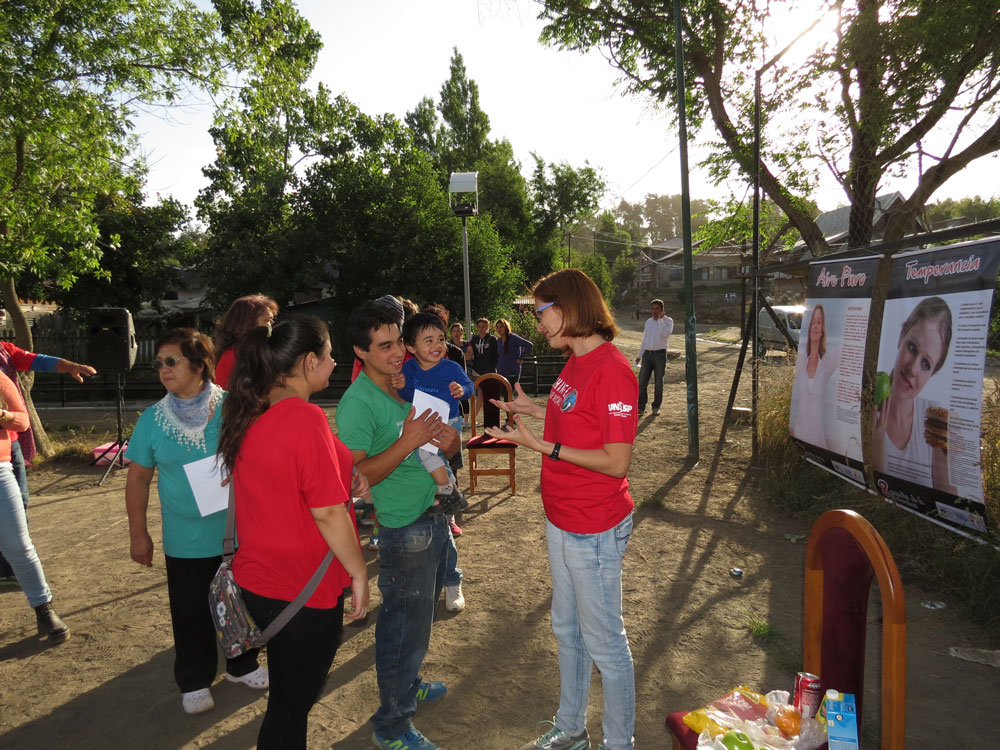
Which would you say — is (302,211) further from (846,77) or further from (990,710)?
(990,710)

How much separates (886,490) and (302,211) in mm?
19818

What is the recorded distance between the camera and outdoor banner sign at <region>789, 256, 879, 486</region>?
4961mm

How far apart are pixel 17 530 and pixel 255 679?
5.50 feet

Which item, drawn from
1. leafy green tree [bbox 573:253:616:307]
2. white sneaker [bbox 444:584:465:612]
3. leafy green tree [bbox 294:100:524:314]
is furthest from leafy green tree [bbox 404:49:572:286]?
white sneaker [bbox 444:584:465:612]

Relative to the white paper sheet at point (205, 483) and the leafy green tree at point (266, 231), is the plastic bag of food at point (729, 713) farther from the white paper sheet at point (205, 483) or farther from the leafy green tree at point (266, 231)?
the leafy green tree at point (266, 231)

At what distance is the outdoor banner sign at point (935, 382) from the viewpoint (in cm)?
377

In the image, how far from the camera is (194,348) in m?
2.85

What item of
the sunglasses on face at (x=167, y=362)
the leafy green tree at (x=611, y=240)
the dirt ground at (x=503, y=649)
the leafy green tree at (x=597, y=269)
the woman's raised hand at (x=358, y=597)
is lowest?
the dirt ground at (x=503, y=649)

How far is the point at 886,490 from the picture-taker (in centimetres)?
462

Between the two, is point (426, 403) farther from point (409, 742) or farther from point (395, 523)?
point (409, 742)

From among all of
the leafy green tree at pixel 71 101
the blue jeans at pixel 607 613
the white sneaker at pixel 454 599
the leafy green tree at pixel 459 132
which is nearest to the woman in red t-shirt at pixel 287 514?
the blue jeans at pixel 607 613

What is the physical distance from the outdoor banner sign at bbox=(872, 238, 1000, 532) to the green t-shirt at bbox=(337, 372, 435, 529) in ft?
11.3

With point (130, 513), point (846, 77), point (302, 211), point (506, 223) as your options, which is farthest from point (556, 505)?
point (506, 223)

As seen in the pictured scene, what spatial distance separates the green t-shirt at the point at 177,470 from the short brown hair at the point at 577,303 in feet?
5.36
